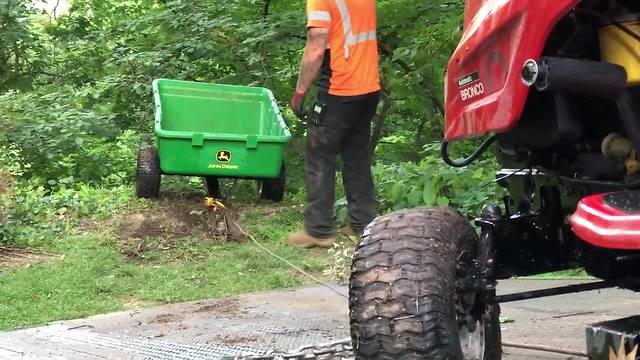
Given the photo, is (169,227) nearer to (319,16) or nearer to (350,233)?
(350,233)

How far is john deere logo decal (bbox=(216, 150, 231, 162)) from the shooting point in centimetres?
698

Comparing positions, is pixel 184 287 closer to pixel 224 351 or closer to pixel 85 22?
pixel 224 351

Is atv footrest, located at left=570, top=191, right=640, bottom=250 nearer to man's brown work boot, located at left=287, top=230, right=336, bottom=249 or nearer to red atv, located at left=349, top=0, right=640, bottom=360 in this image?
red atv, located at left=349, top=0, right=640, bottom=360

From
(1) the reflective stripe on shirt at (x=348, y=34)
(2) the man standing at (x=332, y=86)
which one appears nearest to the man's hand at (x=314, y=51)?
(2) the man standing at (x=332, y=86)

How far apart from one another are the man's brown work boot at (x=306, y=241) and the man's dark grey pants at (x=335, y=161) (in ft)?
0.11

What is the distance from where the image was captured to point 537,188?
106 inches

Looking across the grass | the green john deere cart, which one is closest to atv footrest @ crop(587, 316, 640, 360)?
the grass

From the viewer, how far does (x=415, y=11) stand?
27.9ft

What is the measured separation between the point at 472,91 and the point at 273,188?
535cm

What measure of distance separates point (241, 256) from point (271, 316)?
1.54 meters

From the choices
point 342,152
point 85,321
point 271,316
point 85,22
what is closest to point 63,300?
point 85,321

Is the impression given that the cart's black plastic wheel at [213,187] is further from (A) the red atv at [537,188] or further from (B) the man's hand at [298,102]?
(A) the red atv at [537,188]

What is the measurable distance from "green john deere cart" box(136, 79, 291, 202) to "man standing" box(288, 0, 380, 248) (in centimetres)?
123

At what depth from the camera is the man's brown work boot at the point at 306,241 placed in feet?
19.7
